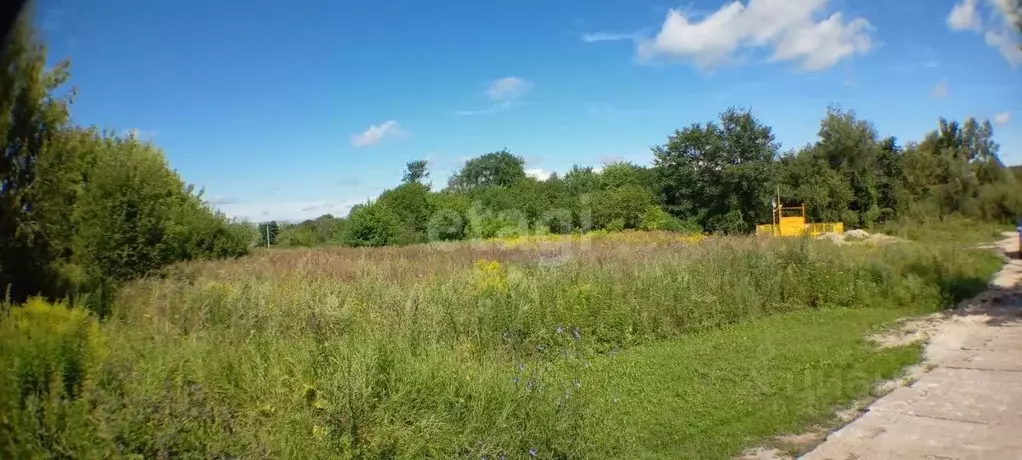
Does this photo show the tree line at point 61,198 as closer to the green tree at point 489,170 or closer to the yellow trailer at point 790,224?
the yellow trailer at point 790,224

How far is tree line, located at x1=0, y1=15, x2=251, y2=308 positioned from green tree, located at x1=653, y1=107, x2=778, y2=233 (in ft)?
81.7

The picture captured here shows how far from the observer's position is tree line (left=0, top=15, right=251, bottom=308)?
5613 millimetres

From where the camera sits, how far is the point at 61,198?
6.55 m

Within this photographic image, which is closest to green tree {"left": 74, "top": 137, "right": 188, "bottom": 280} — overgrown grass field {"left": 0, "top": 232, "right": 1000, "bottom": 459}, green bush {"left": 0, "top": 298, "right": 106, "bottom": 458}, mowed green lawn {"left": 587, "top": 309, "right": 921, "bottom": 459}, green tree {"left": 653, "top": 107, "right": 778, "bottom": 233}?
overgrown grass field {"left": 0, "top": 232, "right": 1000, "bottom": 459}

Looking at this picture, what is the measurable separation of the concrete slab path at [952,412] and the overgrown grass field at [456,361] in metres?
0.43

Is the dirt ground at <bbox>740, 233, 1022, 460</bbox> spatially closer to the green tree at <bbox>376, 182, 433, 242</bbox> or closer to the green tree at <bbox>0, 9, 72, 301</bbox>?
the green tree at <bbox>0, 9, 72, 301</bbox>

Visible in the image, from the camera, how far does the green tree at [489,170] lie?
84.7 meters

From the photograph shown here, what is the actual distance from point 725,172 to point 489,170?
2293 inches

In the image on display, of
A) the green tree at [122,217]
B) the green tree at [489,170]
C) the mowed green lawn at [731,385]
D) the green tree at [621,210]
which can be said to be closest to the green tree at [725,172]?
the green tree at [621,210]

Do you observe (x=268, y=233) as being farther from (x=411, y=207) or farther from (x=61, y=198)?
(x=61, y=198)

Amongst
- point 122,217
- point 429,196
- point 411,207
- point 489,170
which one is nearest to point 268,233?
point 411,207

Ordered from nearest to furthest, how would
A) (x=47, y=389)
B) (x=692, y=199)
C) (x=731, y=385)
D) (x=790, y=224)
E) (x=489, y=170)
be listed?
(x=47, y=389) < (x=731, y=385) < (x=790, y=224) < (x=692, y=199) < (x=489, y=170)

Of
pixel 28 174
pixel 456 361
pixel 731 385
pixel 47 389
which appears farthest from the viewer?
pixel 731 385

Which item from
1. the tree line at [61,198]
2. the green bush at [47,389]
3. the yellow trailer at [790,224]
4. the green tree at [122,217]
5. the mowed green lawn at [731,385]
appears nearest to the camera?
the green bush at [47,389]
